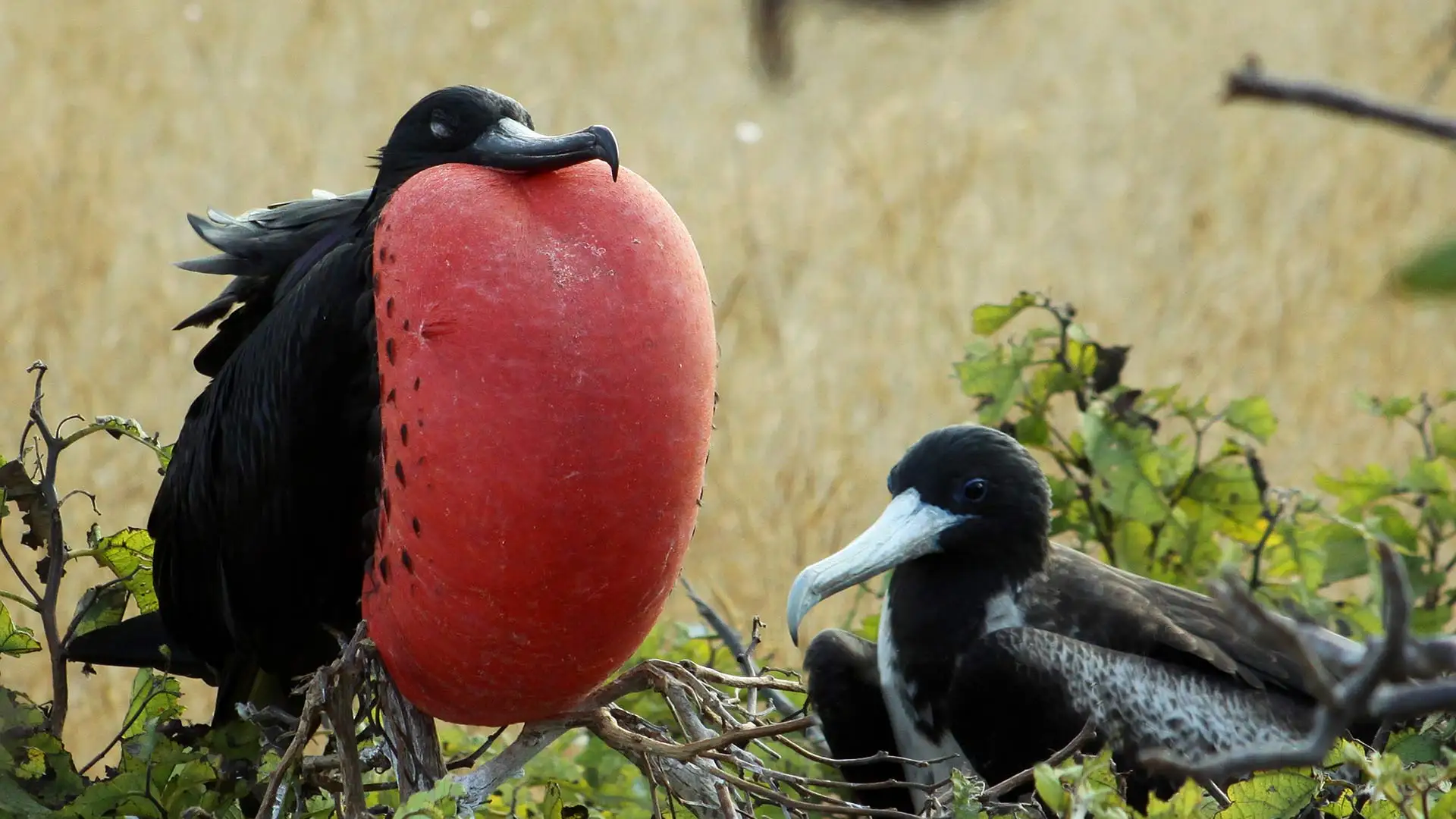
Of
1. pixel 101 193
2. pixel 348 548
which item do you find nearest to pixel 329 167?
pixel 101 193

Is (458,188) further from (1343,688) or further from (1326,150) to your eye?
(1326,150)

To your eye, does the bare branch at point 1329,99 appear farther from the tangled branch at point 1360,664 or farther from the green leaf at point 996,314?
the green leaf at point 996,314

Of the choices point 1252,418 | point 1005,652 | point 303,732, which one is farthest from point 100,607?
point 1252,418

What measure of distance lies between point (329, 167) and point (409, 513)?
490cm

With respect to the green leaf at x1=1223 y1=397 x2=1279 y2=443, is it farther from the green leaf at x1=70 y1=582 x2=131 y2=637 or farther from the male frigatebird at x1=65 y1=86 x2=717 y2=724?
the green leaf at x1=70 y1=582 x2=131 y2=637

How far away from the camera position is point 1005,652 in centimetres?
240

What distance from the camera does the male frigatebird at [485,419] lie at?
1.57 m

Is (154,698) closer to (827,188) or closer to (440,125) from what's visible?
(440,125)

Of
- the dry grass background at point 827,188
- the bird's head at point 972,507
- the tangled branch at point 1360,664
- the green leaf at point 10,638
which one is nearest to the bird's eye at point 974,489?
the bird's head at point 972,507

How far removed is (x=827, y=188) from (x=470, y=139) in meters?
4.83

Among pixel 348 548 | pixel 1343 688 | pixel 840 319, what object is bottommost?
pixel 840 319

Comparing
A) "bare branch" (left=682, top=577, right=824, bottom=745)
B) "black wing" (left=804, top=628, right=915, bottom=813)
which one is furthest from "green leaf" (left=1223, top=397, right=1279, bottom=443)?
"bare branch" (left=682, top=577, right=824, bottom=745)

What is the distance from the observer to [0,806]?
1.88 metres

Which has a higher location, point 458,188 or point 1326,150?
point 458,188
